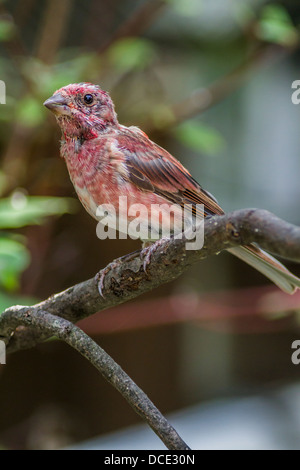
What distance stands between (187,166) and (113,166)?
2.86 meters

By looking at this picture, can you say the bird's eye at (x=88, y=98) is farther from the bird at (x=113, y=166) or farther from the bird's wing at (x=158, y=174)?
the bird's wing at (x=158, y=174)

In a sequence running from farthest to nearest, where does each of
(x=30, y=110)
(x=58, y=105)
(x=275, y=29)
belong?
(x=30, y=110)
(x=275, y=29)
(x=58, y=105)

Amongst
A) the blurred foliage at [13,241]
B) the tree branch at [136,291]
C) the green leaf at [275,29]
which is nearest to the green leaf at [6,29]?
the blurred foliage at [13,241]

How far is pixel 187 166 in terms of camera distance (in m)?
4.88

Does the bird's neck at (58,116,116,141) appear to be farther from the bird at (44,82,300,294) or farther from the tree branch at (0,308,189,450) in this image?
the tree branch at (0,308,189,450)

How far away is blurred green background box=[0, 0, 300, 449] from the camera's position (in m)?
3.46

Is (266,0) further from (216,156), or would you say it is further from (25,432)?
(25,432)

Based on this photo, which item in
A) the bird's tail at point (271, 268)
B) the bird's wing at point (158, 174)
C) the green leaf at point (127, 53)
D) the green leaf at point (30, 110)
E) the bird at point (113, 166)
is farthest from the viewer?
the green leaf at point (127, 53)

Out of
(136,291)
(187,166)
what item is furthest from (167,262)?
(187,166)

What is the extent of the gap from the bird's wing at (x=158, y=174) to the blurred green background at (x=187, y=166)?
0.98 meters

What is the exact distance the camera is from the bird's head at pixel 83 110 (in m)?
2.01

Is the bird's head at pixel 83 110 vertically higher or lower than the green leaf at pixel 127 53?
lower

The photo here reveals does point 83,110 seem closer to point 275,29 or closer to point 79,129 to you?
point 79,129

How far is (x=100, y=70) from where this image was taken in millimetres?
3289
